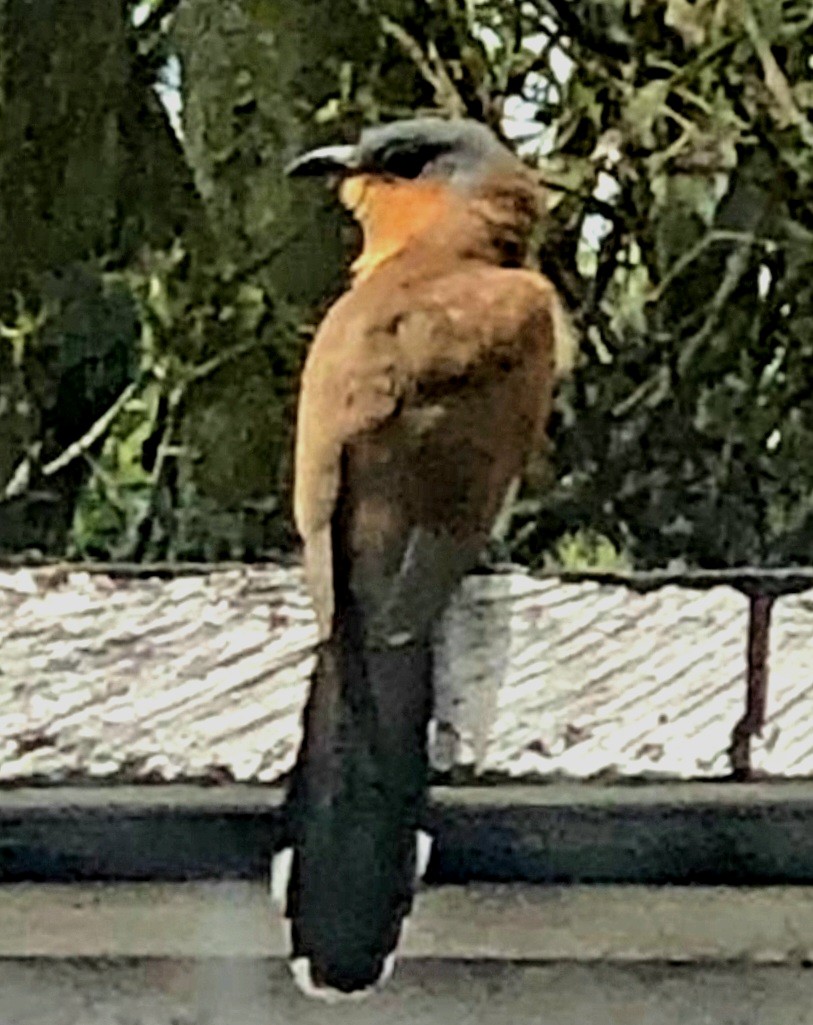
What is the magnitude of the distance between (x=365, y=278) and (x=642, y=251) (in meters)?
0.25

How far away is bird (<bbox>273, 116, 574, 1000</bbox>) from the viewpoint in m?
1.04

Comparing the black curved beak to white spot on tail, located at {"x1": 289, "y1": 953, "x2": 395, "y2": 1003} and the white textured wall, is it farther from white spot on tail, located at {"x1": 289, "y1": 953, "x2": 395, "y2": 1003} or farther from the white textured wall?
white spot on tail, located at {"x1": 289, "y1": 953, "x2": 395, "y2": 1003}

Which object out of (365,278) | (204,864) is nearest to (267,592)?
(365,278)

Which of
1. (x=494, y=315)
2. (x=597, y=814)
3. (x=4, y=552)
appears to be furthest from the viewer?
(x=4, y=552)

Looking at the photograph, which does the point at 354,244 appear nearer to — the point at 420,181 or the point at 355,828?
the point at 420,181

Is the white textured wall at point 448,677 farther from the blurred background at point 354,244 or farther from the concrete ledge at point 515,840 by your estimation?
the blurred background at point 354,244

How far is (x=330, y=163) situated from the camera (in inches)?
52.8

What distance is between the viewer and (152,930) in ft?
3.45

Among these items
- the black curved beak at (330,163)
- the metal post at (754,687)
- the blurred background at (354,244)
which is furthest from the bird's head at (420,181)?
the metal post at (754,687)

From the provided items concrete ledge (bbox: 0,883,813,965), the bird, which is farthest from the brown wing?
concrete ledge (bbox: 0,883,813,965)

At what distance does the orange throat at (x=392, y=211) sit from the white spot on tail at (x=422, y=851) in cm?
36

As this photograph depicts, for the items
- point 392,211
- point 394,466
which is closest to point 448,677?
point 394,466

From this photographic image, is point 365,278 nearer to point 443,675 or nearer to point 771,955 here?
point 443,675

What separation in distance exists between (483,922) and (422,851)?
4 centimetres
